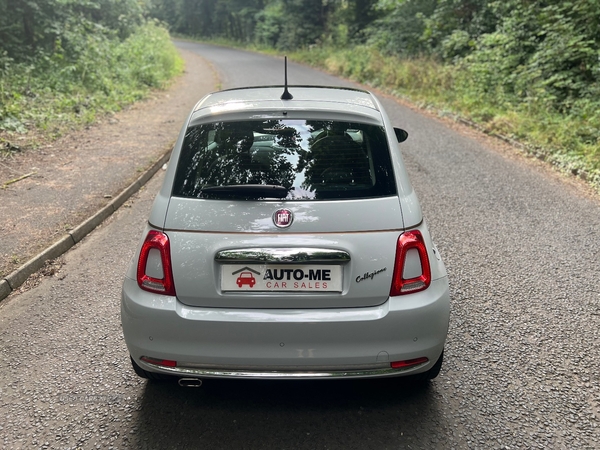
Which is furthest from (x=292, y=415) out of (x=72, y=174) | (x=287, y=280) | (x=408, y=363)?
(x=72, y=174)

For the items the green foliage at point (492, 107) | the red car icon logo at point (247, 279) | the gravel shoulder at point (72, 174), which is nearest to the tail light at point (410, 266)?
the red car icon logo at point (247, 279)

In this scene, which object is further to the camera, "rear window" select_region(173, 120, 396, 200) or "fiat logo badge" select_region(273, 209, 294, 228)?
"rear window" select_region(173, 120, 396, 200)

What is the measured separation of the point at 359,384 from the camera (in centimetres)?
309

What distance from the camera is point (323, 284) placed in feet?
8.24

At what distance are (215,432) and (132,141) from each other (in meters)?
8.26

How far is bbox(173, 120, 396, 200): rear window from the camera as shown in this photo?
2.69 meters

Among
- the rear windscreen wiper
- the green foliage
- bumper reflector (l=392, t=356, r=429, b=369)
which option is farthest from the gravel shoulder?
the green foliage

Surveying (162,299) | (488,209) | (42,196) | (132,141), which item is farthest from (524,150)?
(162,299)

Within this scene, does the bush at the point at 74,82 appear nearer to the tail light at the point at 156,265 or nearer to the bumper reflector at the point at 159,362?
the tail light at the point at 156,265

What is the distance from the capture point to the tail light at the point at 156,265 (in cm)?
259

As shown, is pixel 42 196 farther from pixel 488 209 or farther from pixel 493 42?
pixel 493 42

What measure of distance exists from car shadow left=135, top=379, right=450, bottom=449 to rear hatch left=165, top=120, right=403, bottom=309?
71 centimetres

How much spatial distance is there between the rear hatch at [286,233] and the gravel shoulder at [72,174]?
2825 millimetres

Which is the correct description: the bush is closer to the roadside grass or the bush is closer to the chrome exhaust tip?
the roadside grass
